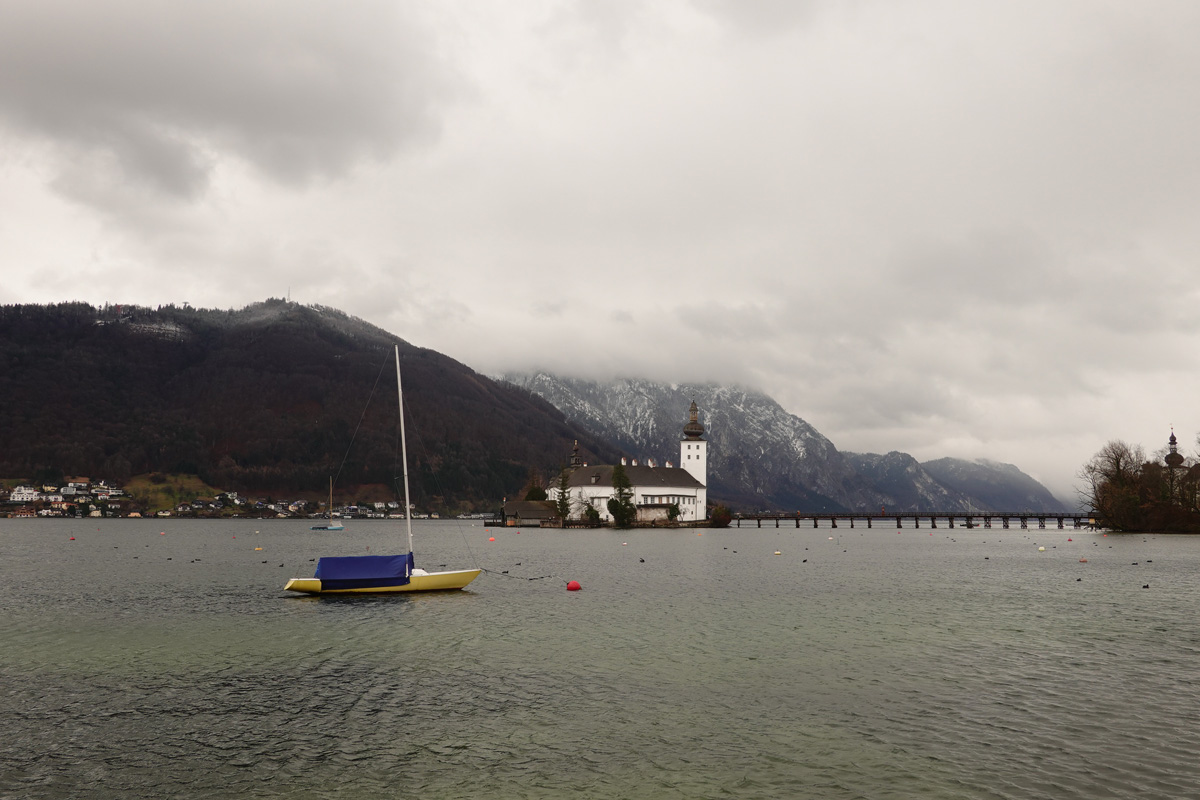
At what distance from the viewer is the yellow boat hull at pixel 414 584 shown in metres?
→ 59.4

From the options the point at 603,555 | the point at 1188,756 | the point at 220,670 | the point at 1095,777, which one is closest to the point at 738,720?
the point at 1095,777

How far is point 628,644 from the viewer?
3944cm

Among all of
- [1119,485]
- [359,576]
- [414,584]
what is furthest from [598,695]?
[1119,485]

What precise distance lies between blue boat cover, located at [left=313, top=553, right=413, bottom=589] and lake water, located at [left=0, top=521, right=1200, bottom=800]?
1.57m

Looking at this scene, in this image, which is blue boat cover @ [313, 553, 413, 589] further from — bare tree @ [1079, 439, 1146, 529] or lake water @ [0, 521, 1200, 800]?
bare tree @ [1079, 439, 1146, 529]

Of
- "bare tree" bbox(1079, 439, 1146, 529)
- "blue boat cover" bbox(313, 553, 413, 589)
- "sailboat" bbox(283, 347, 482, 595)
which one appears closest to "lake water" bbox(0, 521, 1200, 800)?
"sailboat" bbox(283, 347, 482, 595)

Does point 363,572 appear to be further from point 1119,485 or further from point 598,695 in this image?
point 1119,485

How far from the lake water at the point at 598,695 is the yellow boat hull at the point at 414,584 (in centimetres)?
98

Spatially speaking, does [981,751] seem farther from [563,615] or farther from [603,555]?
[603,555]

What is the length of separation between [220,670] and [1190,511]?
19320 cm

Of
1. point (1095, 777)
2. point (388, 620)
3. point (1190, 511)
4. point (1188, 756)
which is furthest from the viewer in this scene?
point (1190, 511)

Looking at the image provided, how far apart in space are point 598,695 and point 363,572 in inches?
1380

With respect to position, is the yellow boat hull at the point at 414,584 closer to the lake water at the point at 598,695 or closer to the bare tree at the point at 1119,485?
the lake water at the point at 598,695

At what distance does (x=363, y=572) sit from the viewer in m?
59.3
